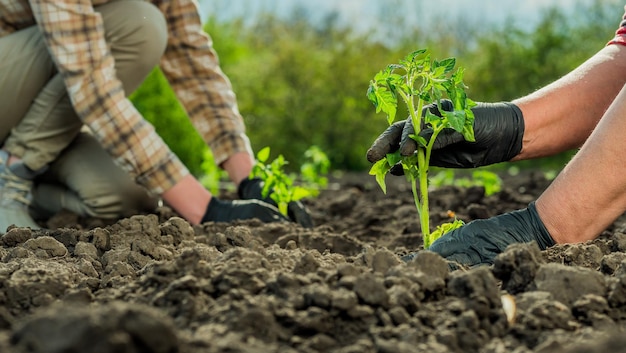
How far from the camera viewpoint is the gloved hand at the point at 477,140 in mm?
2674

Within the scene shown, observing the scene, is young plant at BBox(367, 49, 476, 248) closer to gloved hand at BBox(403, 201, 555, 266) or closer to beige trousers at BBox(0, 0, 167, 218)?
Answer: gloved hand at BBox(403, 201, 555, 266)

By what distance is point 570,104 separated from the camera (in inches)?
116

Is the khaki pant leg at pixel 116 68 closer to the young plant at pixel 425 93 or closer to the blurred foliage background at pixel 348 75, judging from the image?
the young plant at pixel 425 93

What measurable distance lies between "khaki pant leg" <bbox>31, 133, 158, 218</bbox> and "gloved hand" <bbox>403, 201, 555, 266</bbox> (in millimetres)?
2161

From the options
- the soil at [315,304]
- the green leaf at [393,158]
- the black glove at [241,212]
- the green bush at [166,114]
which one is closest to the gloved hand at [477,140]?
the green leaf at [393,158]

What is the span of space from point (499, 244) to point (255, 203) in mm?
1499

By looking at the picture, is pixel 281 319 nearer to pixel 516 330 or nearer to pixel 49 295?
pixel 516 330

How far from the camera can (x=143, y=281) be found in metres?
2.02

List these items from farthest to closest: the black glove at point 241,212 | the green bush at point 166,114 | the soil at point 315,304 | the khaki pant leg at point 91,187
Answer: the green bush at point 166,114, the khaki pant leg at point 91,187, the black glove at point 241,212, the soil at point 315,304

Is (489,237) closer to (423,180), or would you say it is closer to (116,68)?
(423,180)

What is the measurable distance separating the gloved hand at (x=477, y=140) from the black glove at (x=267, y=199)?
1.19 meters

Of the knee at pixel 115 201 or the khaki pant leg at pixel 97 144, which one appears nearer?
the khaki pant leg at pixel 97 144

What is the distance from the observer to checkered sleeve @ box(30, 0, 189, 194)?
362 centimetres

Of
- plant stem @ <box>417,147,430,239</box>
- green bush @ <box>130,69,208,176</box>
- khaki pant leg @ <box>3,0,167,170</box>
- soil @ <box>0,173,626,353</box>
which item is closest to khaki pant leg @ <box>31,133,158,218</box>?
khaki pant leg @ <box>3,0,167,170</box>
